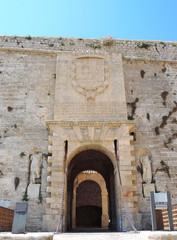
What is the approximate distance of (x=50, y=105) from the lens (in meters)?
9.58

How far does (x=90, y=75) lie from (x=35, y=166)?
433 cm

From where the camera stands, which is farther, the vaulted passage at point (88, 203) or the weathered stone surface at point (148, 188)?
the vaulted passage at point (88, 203)

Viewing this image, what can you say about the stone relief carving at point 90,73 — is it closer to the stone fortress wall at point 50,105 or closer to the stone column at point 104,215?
the stone fortress wall at point 50,105

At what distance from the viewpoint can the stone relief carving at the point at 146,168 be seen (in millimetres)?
8461

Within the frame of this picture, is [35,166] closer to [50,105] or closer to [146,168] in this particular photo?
[50,105]

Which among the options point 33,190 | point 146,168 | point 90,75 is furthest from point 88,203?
point 90,75

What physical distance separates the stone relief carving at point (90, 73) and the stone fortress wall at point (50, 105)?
22.5 inches

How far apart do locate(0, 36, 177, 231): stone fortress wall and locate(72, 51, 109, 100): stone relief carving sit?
1.87 feet

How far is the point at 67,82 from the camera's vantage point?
9859 millimetres

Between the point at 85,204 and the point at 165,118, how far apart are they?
43.5 ft

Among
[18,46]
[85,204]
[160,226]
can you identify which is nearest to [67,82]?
[18,46]

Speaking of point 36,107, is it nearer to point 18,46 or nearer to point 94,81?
point 94,81

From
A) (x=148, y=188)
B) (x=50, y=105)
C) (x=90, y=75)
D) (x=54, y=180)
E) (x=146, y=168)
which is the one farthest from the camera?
(x=90, y=75)

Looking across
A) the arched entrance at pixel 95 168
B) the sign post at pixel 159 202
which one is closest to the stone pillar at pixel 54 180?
the arched entrance at pixel 95 168
